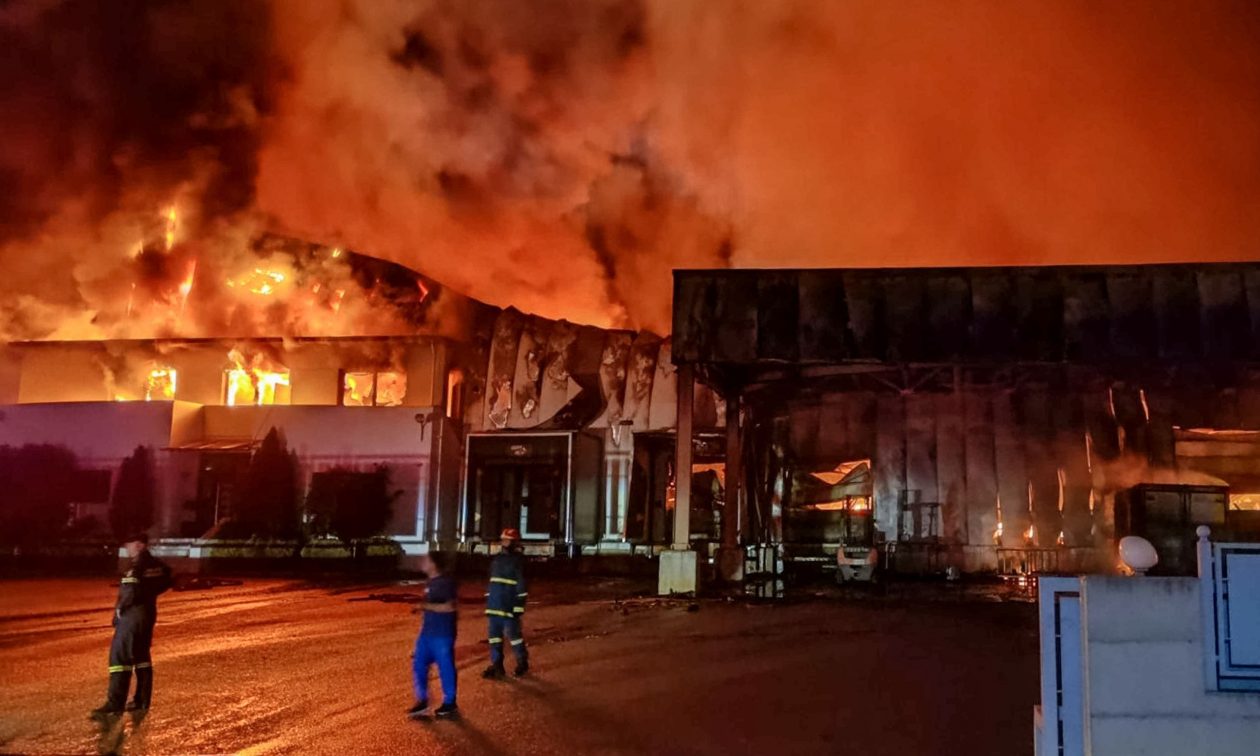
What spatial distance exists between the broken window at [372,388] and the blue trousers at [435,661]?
914 inches

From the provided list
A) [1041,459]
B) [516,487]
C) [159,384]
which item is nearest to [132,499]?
[159,384]

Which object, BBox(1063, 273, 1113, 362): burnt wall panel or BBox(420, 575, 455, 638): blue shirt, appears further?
BBox(1063, 273, 1113, 362): burnt wall panel

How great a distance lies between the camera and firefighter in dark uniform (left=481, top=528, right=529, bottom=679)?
9609 mm

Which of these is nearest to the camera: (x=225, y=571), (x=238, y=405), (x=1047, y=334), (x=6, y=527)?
(x=1047, y=334)

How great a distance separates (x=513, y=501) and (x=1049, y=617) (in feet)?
80.7

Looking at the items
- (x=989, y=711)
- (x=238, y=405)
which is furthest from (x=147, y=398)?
(x=989, y=711)

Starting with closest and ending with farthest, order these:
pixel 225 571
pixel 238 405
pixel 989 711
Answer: pixel 989 711 < pixel 225 571 < pixel 238 405

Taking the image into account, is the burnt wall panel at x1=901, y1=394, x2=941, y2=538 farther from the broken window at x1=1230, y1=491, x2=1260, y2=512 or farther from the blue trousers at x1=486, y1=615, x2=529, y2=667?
the blue trousers at x1=486, y1=615, x2=529, y2=667

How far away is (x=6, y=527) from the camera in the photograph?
91.9 feet

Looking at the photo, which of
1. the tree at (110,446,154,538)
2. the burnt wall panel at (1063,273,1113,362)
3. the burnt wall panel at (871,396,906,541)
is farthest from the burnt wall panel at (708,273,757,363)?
the tree at (110,446,154,538)

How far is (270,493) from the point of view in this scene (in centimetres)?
2825

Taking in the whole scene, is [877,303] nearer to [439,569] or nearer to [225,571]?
[439,569]

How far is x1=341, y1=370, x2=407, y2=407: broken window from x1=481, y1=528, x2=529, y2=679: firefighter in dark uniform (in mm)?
21471

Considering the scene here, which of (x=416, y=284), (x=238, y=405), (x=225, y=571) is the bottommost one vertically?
(x=225, y=571)
